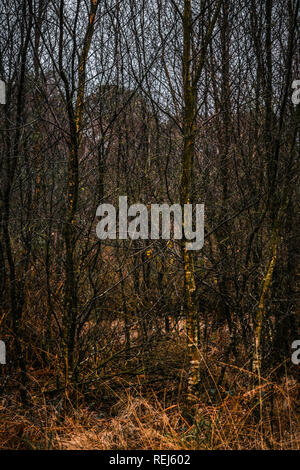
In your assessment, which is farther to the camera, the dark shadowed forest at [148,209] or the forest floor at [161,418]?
the dark shadowed forest at [148,209]

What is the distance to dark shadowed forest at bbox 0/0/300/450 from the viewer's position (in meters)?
3.00

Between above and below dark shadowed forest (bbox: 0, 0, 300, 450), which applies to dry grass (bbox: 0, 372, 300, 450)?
below

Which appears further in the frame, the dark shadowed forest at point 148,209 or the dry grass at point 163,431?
the dark shadowed forest at point 148,209

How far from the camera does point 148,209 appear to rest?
14.5ft

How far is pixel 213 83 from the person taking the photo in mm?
4094

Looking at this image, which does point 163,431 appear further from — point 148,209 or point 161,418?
point 148,209

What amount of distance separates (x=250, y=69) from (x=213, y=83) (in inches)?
15.3

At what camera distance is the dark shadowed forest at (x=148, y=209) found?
3.00 meters

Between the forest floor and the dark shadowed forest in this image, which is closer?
the forest floor

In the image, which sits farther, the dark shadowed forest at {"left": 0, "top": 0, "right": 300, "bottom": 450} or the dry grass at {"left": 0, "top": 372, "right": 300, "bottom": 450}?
the dark shadowed forest at {"left": 0, "top": 0, "right": 300, "bottom": 450}

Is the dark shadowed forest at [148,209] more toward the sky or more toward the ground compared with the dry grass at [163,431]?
more toward the sky

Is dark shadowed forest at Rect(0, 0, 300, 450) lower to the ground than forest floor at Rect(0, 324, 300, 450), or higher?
higher
